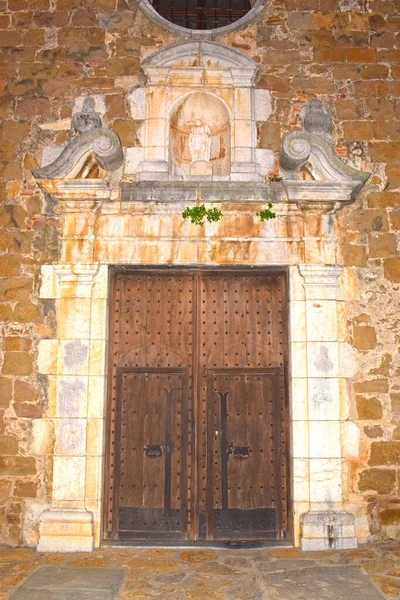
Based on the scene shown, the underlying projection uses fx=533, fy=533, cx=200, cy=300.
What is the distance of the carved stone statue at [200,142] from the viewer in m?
5.06

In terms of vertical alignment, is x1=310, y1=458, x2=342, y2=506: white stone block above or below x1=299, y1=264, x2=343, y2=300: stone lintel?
below

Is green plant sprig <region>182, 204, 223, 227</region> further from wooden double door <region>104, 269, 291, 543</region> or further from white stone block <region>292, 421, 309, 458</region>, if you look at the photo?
white stone block <region>292, 421, 309, 458</region>

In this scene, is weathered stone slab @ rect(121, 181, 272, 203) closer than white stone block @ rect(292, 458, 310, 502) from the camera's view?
No

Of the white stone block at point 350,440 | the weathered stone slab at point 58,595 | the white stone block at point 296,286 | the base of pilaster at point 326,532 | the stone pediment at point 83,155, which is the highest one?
the stone pediment at point 83,155

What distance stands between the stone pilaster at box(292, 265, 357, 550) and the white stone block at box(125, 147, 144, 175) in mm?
1738

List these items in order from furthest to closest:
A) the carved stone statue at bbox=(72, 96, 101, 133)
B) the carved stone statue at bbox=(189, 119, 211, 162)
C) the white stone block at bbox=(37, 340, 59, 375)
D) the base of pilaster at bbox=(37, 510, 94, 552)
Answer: the carved stone statue at bbox=(189, 119, 211, 162)
the carved stone statue at bbox=(72, 96, 101, 133)
the white stone block at bbox=(37, 340, 59, 375)
the base of pilaster at bbox=(37, 510, 94, 552)

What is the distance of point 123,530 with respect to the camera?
441 centimetres

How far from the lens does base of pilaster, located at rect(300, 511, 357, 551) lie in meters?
4.16

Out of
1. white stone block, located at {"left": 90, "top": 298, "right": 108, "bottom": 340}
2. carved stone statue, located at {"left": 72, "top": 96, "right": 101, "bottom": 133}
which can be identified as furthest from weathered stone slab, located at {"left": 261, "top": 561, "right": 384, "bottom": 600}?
carved stone statue, located at {"left": 72, "top": 96, "right": 101, "bottom": 133}

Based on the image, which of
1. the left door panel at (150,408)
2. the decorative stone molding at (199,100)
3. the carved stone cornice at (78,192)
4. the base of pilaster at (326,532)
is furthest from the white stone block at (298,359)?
the carved stone cornice at (78,192)

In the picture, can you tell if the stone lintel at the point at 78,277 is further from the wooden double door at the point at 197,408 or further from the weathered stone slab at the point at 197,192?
the weathered stone slab at the point at 197,192

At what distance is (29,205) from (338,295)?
2860mm

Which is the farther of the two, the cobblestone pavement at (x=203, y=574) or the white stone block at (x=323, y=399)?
the white stone block at (x=323, y=399)

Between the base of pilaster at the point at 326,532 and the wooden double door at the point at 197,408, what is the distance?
29cm
